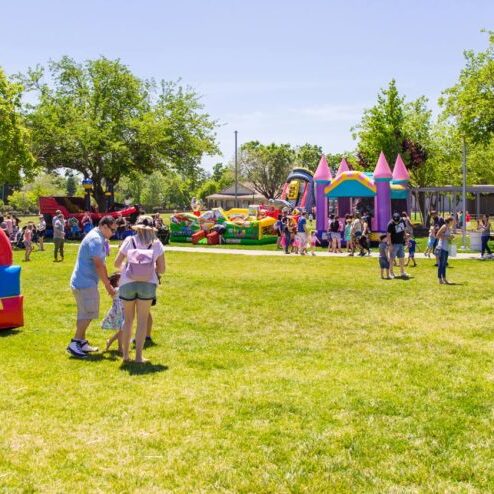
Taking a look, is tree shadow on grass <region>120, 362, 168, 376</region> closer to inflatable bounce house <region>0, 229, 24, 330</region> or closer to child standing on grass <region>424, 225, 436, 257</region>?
inflatable bounce house <region>0, 229, 24, 330</region>

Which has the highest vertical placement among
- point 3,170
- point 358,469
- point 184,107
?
point 184,107

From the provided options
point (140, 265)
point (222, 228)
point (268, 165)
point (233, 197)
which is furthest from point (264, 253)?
point (233, 197)

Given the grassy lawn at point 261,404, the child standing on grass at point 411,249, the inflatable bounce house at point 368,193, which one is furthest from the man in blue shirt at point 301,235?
the grassy lawn at point 261,404

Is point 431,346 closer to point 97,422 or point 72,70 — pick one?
point 97,422

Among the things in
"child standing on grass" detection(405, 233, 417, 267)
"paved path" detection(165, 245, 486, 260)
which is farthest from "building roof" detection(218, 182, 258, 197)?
"child standing on grass" detection(405, 233, 417, 267)

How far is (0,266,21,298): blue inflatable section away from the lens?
902cm

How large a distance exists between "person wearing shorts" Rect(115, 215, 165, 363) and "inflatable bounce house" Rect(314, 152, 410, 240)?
19.4 m

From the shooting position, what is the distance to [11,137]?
33688 mm

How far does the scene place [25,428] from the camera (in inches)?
210

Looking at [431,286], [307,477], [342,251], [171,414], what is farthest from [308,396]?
[342,251]

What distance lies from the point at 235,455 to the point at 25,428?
1.88 meters

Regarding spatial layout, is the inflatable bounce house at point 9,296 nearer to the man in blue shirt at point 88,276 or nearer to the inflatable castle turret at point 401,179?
the man in blue shirt at point 88,276

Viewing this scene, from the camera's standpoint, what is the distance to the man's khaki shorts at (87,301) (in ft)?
25.4

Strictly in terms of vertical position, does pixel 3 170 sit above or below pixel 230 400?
above
